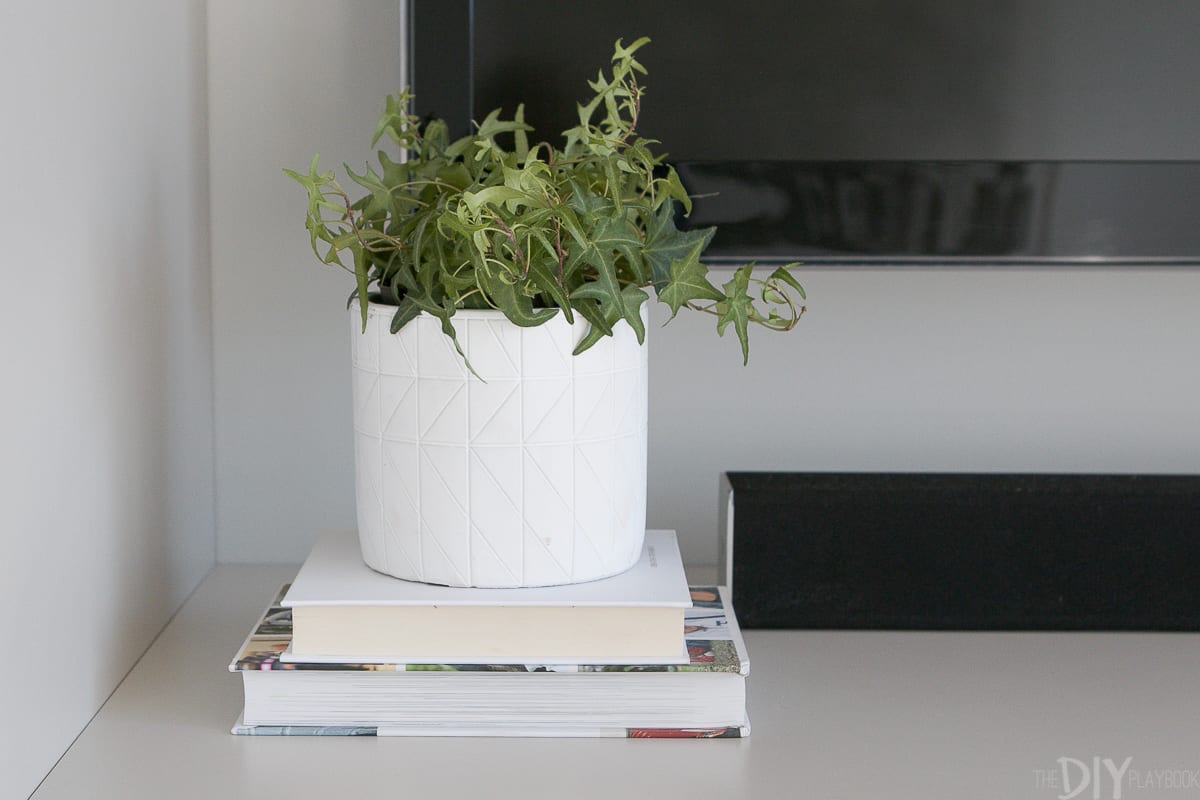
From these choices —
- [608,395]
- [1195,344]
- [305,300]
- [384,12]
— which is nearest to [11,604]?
[608,395]

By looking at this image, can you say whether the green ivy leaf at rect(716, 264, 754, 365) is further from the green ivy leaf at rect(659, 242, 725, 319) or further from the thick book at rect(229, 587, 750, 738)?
the thick book at rect(229, 587, 750, 738)

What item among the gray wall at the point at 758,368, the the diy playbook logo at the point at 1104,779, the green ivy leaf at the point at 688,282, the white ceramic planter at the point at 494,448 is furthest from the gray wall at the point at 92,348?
the the diy playbook logo at the point at 1104,779

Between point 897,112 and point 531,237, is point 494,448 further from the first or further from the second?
point 897,112

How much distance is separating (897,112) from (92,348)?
1.72 feet

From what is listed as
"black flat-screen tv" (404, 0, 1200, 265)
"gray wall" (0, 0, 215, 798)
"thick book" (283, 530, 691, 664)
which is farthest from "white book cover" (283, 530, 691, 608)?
"black flat-screen tv" (404, 0, 1200, 265)

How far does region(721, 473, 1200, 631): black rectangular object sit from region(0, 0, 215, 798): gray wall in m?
0.40

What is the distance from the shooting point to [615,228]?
2.04 ft

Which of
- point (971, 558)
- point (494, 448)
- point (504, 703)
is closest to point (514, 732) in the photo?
point (504, 703)

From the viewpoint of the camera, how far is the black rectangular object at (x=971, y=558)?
0.84 metres

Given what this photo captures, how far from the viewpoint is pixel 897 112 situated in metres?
0.80

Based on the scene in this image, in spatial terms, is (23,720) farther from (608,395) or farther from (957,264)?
(957,264)

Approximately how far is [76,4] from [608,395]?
355 mm

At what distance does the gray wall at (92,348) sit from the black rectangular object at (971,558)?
1.30ft

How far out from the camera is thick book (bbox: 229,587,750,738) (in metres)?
0.65
